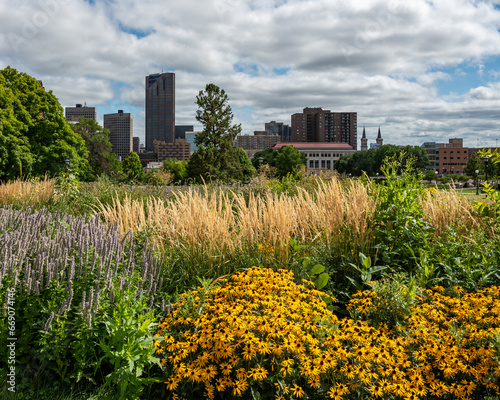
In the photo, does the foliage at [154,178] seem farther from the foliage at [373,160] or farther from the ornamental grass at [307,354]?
the foliage at [373,160]

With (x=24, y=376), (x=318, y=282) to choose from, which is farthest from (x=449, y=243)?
(x=24, y=376)

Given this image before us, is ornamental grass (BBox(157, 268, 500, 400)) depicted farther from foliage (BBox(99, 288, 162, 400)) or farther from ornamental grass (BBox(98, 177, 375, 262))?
ornamental grass (BBox(98, 177, 375, 262))

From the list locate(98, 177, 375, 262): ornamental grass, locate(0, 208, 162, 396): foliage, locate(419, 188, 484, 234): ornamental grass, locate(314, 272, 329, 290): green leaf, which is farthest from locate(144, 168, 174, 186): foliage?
locate(314, 272, 329, 290): green leaf

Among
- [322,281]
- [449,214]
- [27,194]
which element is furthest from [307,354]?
[27,194]

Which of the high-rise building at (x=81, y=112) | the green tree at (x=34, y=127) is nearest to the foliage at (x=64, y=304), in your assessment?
the green tree at (x=34, y=127)

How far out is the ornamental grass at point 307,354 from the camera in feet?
7.75

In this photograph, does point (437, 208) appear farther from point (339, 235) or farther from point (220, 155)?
point (220, 155)

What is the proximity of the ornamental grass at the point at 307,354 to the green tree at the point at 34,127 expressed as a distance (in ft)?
84.0

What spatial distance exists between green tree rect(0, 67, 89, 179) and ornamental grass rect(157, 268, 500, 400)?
2560 cm

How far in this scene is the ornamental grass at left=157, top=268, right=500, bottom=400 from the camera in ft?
7.75

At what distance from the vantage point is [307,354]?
2.58 meters

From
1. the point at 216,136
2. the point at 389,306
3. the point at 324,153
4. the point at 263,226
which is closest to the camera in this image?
the point at 389,306

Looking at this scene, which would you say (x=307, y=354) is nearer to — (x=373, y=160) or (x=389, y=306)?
(x=389, y=306)

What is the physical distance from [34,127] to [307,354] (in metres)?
31.1
